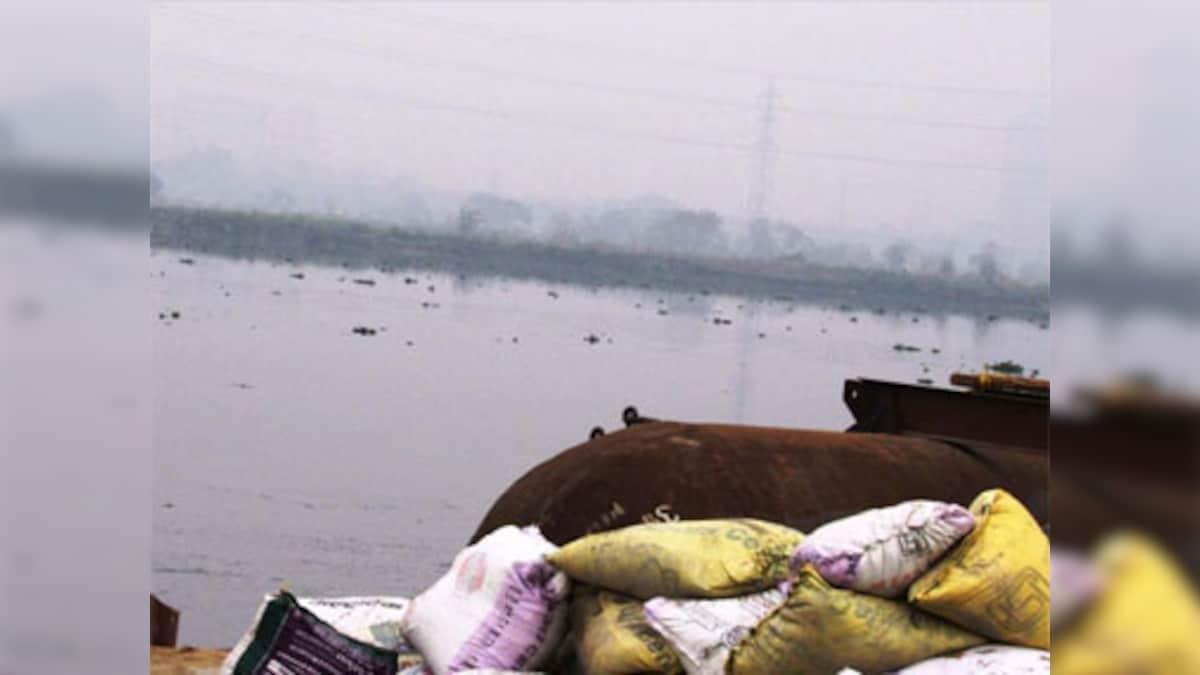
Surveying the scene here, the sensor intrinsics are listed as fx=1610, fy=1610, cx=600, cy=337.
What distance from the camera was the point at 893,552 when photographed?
224 centimetres

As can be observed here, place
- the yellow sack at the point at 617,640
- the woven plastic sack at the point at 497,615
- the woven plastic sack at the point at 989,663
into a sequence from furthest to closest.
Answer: the woven plastic sack at the point at 497,615
the yellow sack at the point at 617,640
the woven plastic sack at the point at 989,663

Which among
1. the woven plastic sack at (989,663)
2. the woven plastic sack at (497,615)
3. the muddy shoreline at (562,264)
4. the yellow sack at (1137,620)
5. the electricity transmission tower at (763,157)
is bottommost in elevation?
the woven plastic sack at (497,615)

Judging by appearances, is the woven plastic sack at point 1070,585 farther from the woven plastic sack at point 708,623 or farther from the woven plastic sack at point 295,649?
the woven plastic sack at point 295,649

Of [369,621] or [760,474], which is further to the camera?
[760,474]

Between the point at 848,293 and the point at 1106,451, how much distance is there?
5244 millimetres

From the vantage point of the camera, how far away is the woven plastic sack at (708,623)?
2328mm

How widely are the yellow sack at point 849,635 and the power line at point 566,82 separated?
3365mm

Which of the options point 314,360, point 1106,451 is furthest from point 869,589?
point 314,360

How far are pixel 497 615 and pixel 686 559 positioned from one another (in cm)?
38

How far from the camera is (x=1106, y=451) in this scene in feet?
1.22

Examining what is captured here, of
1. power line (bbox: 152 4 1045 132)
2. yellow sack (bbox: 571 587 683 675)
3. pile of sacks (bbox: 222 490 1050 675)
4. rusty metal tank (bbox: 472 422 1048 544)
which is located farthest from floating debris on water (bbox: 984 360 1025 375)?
yellow sack (bbox: 571 587 683 675)

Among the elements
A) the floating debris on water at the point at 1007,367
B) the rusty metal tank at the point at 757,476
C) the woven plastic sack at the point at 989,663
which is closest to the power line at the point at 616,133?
the floating debris on water at the point at 1007,367

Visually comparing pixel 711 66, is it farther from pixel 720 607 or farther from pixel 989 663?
pixel 989 663

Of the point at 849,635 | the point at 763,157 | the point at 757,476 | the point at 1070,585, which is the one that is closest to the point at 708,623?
the point at 849,635
